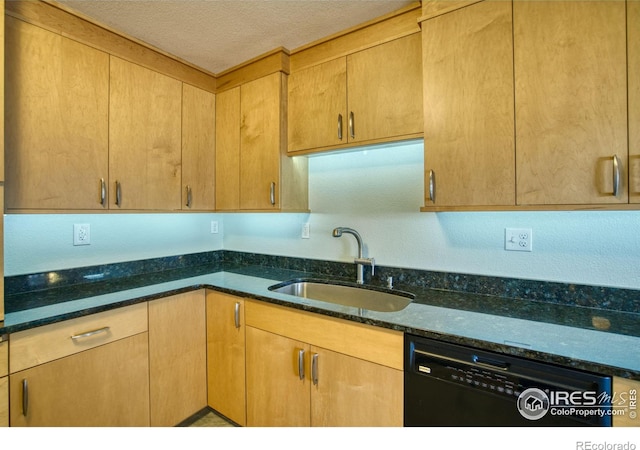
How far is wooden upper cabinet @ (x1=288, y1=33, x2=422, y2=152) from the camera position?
150 cm

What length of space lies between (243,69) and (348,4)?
34.0 inches

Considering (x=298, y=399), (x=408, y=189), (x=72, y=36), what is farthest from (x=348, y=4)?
(x=298, y=399)

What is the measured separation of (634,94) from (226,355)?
6.88ft

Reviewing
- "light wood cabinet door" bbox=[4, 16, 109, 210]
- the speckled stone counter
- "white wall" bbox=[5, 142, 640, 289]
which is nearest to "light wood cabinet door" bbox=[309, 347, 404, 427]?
the speckled stone counter

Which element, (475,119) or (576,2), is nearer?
(576,2)

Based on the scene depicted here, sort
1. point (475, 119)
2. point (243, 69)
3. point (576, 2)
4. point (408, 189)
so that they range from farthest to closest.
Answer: point (243, 69)
point (408, 189)
point (475, 119)
point (576, 2)

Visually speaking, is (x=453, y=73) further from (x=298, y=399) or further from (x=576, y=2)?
(x=298, y=399)

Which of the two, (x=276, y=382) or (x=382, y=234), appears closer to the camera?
(x=276, y=382)

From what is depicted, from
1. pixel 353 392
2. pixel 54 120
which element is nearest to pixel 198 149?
pixel 54 120

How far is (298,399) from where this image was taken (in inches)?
58.4

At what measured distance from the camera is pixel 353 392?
51.9 inches

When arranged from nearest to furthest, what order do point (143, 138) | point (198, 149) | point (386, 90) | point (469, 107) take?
point (469, 107) → point (386, 90) → point (143, 138) → point (198, 149)

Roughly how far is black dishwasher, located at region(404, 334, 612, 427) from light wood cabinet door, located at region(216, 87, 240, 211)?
1.52m

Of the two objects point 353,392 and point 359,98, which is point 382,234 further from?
point 353,392
